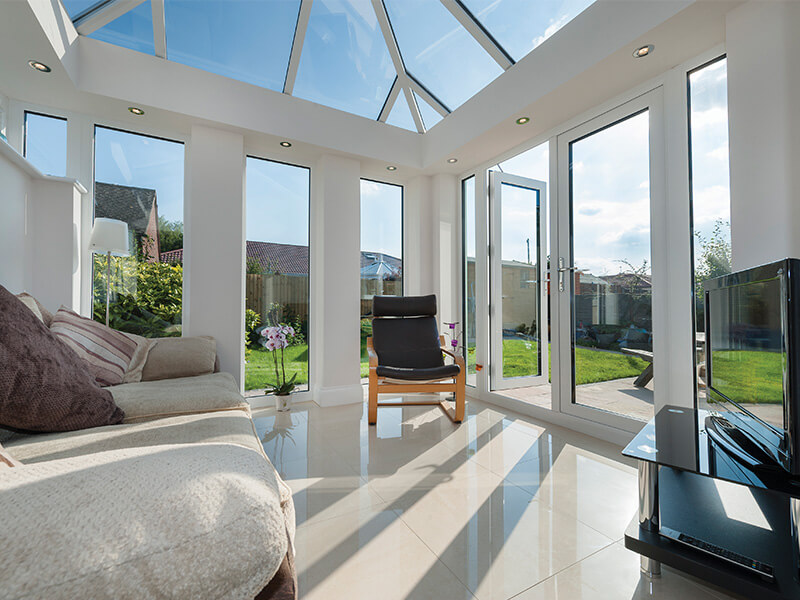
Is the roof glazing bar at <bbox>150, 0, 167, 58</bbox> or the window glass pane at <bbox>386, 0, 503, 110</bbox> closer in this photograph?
the roof glazing bar at <bbox>150, 0, 167, 58</bbox>

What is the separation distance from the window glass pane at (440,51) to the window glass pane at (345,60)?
23 cm

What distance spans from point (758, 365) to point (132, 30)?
14.1ft

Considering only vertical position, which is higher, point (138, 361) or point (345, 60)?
point (345, 60)

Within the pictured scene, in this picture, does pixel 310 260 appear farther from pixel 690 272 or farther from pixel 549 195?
pixel 690 272

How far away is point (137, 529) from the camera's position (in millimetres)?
463

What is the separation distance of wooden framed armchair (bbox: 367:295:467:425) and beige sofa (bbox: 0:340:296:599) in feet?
8.00

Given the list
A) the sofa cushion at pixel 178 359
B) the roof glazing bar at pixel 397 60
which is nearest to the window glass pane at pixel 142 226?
the sofa cushion at pixel 178 359

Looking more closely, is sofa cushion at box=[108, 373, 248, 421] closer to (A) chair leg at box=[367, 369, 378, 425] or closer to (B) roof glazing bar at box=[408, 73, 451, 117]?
(A) chair leg at box=[367, 369, 378, 425]

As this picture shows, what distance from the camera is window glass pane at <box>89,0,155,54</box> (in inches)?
109

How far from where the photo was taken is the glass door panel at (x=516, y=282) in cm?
357

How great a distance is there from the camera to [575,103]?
2.87 meters

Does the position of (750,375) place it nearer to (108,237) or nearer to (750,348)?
(750,348)

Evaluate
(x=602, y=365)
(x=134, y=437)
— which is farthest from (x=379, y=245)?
(x=134, y=437)

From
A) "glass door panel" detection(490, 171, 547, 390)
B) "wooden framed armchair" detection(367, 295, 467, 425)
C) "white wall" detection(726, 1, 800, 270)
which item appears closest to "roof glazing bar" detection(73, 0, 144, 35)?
"wooden framed armchair" detection(367, 295, 467, 425)
